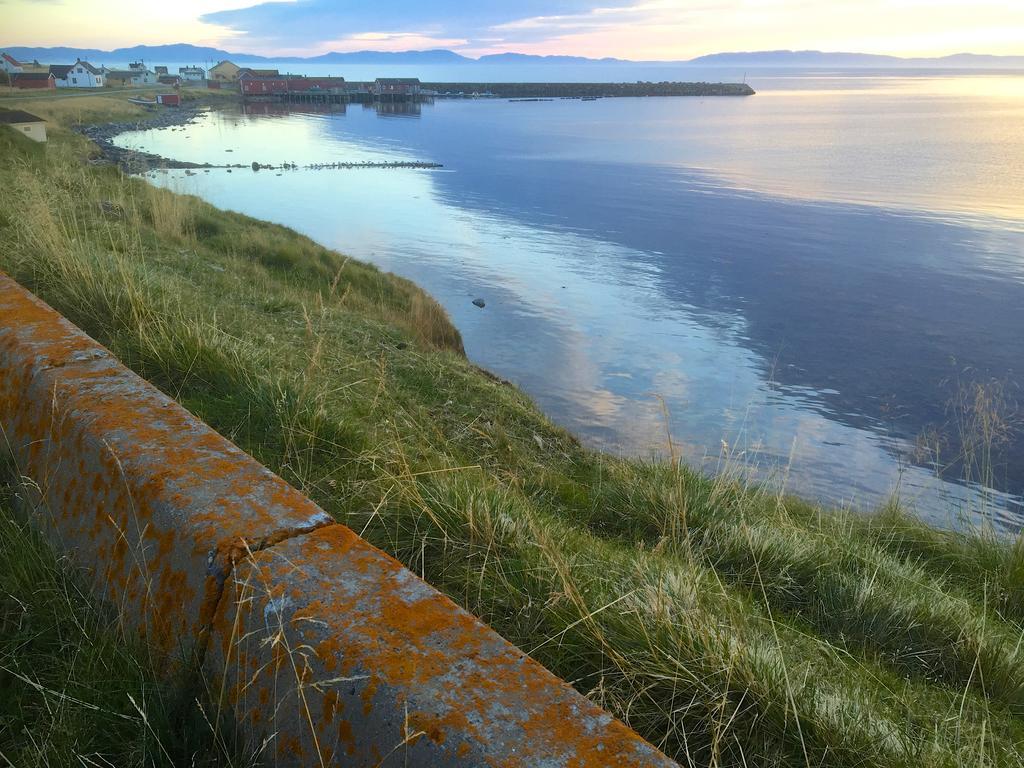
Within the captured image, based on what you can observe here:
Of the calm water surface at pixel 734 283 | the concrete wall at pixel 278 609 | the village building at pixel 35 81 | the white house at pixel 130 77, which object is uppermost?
the white house at pixel 130 77

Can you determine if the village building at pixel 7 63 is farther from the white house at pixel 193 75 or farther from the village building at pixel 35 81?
the white house at pixel 193 75

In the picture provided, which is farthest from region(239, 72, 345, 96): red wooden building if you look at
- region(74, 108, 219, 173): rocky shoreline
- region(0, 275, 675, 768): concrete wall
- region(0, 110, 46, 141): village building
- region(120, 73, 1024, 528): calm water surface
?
region(0, 275, 675, 768): concrete wall

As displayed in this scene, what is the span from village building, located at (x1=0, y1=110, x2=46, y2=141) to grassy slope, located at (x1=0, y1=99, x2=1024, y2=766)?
67.8 feet

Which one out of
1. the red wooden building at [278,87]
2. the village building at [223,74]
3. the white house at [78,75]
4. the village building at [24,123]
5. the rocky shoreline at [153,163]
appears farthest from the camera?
the village building at [223,74]

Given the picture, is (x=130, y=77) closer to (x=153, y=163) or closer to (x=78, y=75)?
(x=78, y=75)

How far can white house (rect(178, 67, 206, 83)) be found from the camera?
420 ft

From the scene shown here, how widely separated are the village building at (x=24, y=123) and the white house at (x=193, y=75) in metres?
117

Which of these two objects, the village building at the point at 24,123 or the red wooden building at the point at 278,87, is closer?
the village building at the point at 24,123

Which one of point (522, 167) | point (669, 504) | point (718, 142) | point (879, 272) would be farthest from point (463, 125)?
point (669, 504)

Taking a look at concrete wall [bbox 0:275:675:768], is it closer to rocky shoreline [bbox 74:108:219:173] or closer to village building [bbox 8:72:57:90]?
rocky shoreline [bbox 74:108:219:173]

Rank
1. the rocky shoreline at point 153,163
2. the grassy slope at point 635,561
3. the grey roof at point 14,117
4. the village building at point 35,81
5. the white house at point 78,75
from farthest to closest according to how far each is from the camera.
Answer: the white house at point 78,75 < the village building at point 35,81 < the rocky shoreline at point 153,163 < the grey roof at point 14,117 < the grassy slope at point 635,561

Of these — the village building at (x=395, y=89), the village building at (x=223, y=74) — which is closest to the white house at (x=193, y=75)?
the village building at (x=223, y=74)

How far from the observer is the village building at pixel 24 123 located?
2275cm

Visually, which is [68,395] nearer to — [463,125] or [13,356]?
[13,356]
